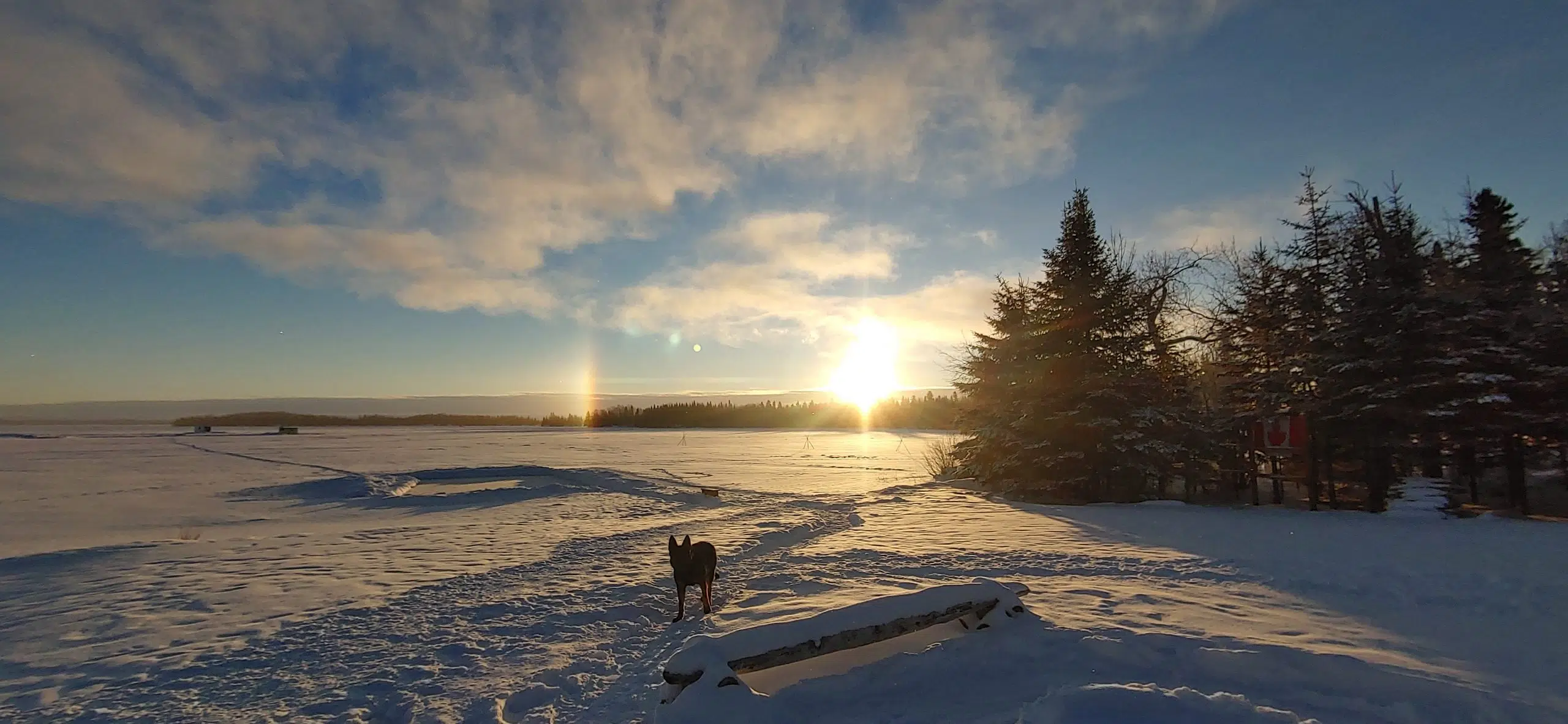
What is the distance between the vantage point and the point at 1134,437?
17.6 metres

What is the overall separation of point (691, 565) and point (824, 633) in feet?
7.77

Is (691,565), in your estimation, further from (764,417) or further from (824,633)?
(764,417)

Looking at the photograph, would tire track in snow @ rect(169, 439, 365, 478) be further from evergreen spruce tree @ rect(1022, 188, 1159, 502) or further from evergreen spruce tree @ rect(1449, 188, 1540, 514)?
evergreen spruce tree @ rect(1449, 188, 1540, 514)

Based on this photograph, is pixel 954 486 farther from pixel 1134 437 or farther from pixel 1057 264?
pixel 1057 264

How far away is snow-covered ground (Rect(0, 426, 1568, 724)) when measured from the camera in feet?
16.4

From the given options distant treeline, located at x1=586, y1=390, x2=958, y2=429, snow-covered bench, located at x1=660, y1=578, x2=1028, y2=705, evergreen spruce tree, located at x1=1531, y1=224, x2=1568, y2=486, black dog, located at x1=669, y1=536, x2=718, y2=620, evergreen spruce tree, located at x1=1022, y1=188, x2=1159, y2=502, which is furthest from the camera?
distant treeline, located at x1=586, y1=390, x2=958, y2=429

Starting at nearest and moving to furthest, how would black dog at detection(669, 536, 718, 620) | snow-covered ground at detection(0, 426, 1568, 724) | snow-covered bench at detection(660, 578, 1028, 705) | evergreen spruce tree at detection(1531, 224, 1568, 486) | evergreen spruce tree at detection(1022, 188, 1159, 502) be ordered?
snow-covered bench at detection(660, 578, 1028, 705) → snow-covered ground at detection(0, 426, 1568, 724) → black dog at detection(669, 536, 718, 620) → evergreen spruce tree at detection(1531, 224, 1568, 486) → evergreen spruce tree at detection(1022, 188, 1159, 502)

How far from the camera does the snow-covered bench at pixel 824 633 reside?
477cm

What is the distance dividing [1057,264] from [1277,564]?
12.0 metres

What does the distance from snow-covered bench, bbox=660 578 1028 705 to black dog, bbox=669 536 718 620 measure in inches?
62.6

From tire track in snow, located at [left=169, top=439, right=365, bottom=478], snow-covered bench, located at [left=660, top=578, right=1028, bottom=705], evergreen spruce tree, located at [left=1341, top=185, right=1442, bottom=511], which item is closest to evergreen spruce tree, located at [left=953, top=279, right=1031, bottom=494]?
evergreen spruce tree, located at [left=1341, top=185, right=1442, bottom=511]

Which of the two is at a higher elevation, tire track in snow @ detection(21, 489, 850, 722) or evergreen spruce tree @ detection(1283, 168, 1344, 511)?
evergreen spruce tree @ detection(1283, 168, 1344, 511)

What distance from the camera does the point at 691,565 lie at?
7.34 m

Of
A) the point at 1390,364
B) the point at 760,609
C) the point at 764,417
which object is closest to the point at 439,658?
the point at 760,609
